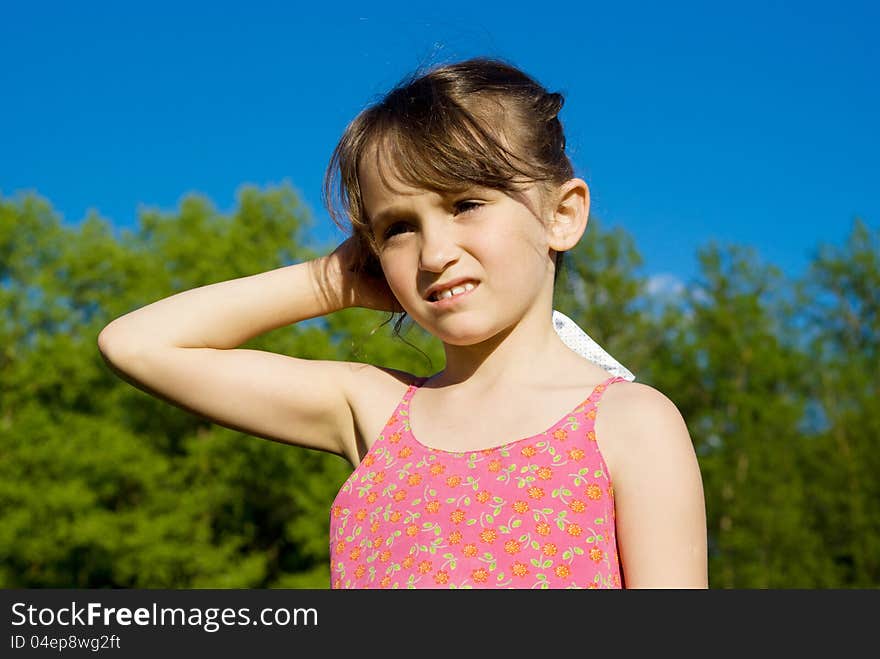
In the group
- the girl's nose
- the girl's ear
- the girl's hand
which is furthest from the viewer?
the girl's hand

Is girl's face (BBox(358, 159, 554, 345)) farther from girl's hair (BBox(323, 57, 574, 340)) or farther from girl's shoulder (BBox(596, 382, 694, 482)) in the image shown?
girl's shoulder (BBox(596, 382, 694, 482))

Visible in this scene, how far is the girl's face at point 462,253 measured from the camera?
1.74 metres

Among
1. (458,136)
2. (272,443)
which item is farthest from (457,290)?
(272,443)

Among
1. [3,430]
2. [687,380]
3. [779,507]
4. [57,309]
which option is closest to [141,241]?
[57,309]

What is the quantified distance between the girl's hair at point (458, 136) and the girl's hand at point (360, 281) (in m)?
0.03

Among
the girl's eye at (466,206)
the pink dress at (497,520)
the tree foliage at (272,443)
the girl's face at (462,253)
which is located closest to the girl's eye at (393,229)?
the girl's face at (462,253)

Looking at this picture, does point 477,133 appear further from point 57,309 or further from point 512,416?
point 57,309

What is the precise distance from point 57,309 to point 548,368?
2183cm

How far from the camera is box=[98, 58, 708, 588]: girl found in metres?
1.55

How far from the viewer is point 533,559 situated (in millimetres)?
1534

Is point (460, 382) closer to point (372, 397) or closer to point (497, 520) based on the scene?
point (372, 397)

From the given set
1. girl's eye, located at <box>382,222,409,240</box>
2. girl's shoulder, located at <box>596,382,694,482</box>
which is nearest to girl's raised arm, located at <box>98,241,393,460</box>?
girl's eye, located at <box>382,222,409,240</box>

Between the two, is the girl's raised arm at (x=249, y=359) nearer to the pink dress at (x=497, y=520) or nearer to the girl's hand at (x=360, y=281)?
the girl's hand at (x=360, y=281)

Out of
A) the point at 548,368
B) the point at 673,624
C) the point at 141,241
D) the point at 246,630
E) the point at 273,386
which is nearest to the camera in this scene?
the point at 673,624
